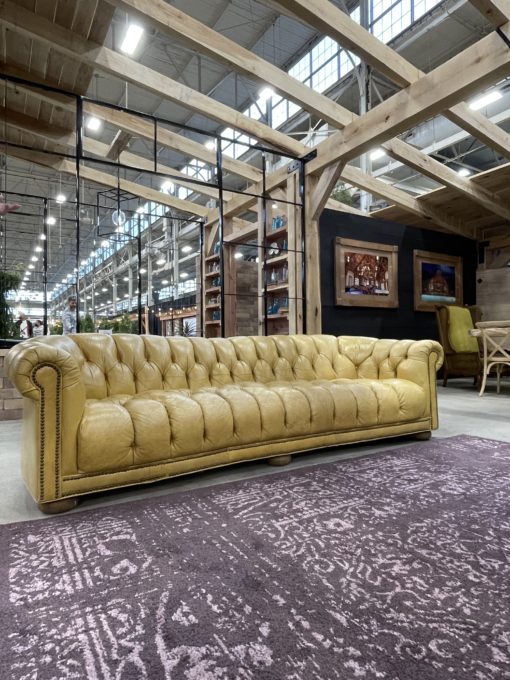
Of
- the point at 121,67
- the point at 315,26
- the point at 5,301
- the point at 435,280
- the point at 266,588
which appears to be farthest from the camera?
the point at 435,280

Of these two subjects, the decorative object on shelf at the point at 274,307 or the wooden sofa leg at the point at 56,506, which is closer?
the wooden sofa leg at the point at 56,506

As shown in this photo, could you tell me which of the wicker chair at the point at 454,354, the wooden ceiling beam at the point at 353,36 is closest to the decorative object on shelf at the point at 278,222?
the wooden ceiling beam at the point at 353,36

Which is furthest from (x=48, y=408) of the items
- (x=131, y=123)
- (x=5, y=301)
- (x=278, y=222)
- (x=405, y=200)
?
(x=405, y=200)

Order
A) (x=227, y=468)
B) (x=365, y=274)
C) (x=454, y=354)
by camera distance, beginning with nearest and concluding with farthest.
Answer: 1. (x=227, y=468)
2. (x=454, y=354)
3. (x=365, y=274)

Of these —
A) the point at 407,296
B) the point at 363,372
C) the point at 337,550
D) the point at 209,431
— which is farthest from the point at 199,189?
the point at 337,550

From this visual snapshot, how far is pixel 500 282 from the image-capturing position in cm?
756

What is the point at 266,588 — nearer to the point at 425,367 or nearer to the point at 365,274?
the point at 425,367

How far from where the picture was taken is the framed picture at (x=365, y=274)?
6133 mm

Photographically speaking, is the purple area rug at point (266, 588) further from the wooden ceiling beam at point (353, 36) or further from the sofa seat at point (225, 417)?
the wooden ceiling beam at point (353, 36)

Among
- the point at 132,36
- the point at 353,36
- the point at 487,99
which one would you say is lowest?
the point at 353,36

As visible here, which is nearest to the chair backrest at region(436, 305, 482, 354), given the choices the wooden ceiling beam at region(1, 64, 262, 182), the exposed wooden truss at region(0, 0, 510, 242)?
the exposed wooden truss at region(0, 0, 510, 242)

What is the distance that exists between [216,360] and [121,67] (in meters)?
3.64

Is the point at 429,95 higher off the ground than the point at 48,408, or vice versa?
the point at 429,95

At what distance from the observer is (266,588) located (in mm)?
1140
